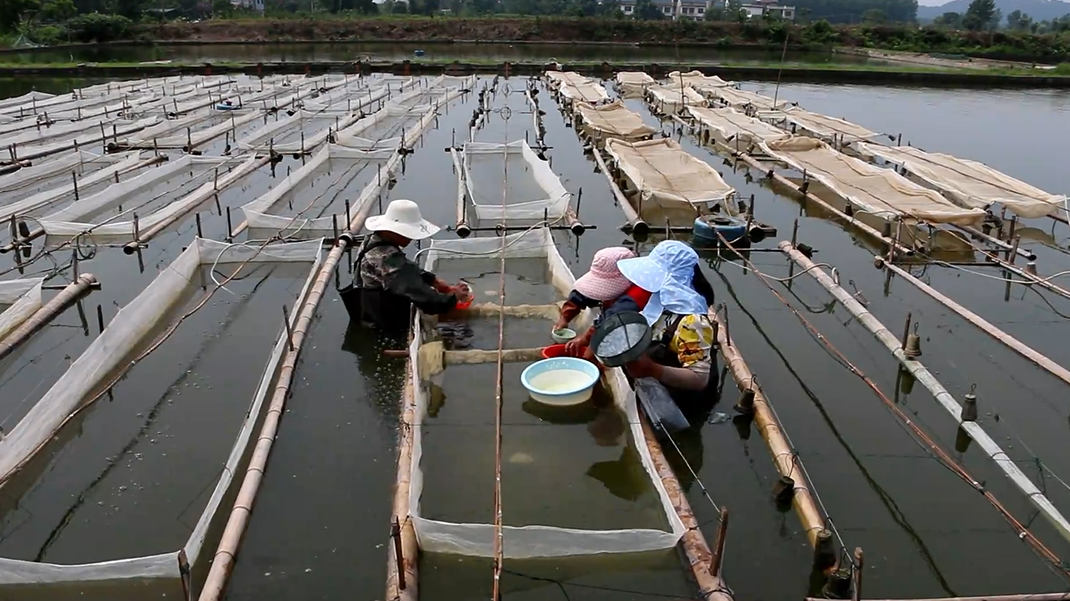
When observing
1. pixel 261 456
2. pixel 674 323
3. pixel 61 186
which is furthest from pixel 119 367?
pixel 61 186

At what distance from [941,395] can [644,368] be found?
213 centimetres

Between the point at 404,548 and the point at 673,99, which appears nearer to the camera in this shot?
the point at 404,548

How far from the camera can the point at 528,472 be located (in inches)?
170

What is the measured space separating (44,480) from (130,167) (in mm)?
8117

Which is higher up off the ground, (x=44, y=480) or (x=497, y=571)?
(x=497, y=571)

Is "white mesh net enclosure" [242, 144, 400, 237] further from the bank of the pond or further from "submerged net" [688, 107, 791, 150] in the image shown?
the bank of the pond

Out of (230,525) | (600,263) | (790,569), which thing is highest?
(600,263)

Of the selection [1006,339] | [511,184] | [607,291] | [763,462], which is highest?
[607,291]

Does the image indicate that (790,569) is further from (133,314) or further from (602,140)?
(602,140)

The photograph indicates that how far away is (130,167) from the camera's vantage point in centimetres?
1119

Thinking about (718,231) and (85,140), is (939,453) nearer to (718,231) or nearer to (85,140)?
(718,231)

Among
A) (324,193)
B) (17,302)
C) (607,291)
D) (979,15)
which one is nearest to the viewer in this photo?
(607,291)

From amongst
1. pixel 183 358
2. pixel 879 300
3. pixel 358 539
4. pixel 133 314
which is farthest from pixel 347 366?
pixel 879 300

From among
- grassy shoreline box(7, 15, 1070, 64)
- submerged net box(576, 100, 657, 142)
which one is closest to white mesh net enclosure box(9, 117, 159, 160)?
submerged net box(576, 100, 657, 142)
